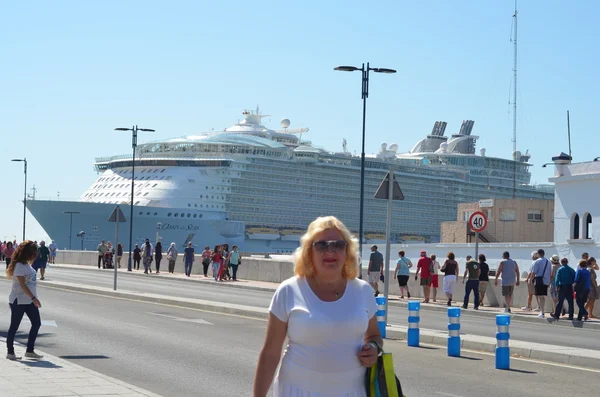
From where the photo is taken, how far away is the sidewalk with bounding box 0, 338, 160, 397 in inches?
367

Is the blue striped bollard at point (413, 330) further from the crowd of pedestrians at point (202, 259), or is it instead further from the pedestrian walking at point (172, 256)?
the pedestrian walking at point (172, 256)

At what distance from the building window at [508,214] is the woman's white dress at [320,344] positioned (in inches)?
1976

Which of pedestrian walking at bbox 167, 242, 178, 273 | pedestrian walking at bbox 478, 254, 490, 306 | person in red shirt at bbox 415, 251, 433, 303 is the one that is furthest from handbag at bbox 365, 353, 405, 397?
pedestrian walking at bbox 167, 242, 178, 273

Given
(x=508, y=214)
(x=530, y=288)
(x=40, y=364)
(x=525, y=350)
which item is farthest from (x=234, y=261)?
(x=40, y=364)

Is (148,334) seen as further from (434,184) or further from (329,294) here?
(434,184)

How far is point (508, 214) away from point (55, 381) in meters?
46.1

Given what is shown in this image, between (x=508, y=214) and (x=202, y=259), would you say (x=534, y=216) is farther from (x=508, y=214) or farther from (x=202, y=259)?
(x=202, y=259)

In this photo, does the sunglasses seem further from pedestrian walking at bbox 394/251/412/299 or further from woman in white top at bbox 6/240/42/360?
pedestrian walking at bbox 394/251/412/299

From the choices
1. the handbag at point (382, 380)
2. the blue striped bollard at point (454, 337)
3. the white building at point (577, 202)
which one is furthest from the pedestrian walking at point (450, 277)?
the handbag at point (382, 380)

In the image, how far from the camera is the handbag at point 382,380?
4816mm

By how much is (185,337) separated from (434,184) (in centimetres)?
9041

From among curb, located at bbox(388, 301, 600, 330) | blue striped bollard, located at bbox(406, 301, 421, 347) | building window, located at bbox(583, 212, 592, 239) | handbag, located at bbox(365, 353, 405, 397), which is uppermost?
building window, located at bbox(583, 212, 592, 239)

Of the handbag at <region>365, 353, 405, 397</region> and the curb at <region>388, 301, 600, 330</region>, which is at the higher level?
the handbag at <region>365, 353, 405, 397</region>

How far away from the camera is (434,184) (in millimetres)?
104625
